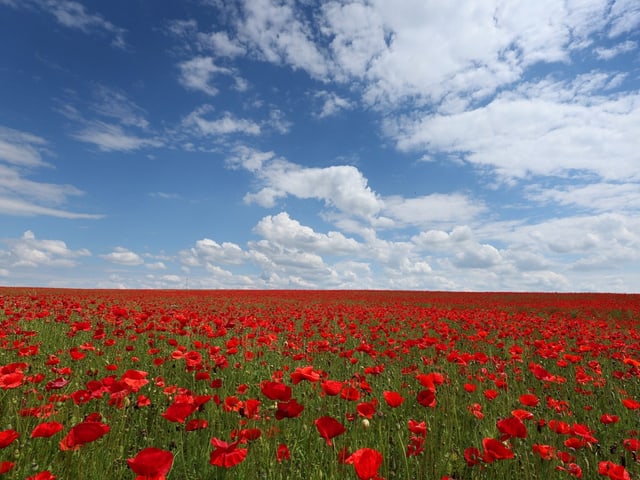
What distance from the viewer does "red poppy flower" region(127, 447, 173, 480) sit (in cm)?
138

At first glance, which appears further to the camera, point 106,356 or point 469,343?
point 469,343

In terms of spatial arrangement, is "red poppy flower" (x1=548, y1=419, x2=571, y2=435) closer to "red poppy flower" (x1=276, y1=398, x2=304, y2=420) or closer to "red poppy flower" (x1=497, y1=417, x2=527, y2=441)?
"red poppy flower" (x1=497, y1=417, x2=527, y2=441)

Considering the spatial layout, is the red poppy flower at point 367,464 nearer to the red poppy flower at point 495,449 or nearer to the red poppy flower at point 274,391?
the red poppy flower at point 274,391

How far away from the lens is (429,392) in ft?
8.10

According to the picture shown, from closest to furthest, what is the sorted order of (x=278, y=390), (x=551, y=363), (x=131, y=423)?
(x=278, y=390), (x=131, y=423), (x=551, y=363)

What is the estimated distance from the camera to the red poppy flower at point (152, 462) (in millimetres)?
1375

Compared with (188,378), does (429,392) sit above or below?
above

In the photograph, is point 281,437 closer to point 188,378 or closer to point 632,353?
point 188,378

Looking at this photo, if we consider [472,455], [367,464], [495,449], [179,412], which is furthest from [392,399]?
[179,412]

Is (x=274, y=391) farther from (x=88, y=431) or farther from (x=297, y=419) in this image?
(x=297, y=419)

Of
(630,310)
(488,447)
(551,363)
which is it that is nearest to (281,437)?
(488,447)

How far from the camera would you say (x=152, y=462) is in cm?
140

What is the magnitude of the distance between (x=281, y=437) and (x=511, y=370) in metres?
4.53

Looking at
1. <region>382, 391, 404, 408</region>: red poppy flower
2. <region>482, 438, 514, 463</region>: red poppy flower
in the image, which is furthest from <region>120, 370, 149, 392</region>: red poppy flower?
<region>482, 438, 514, 463</region>: red poppy flower
